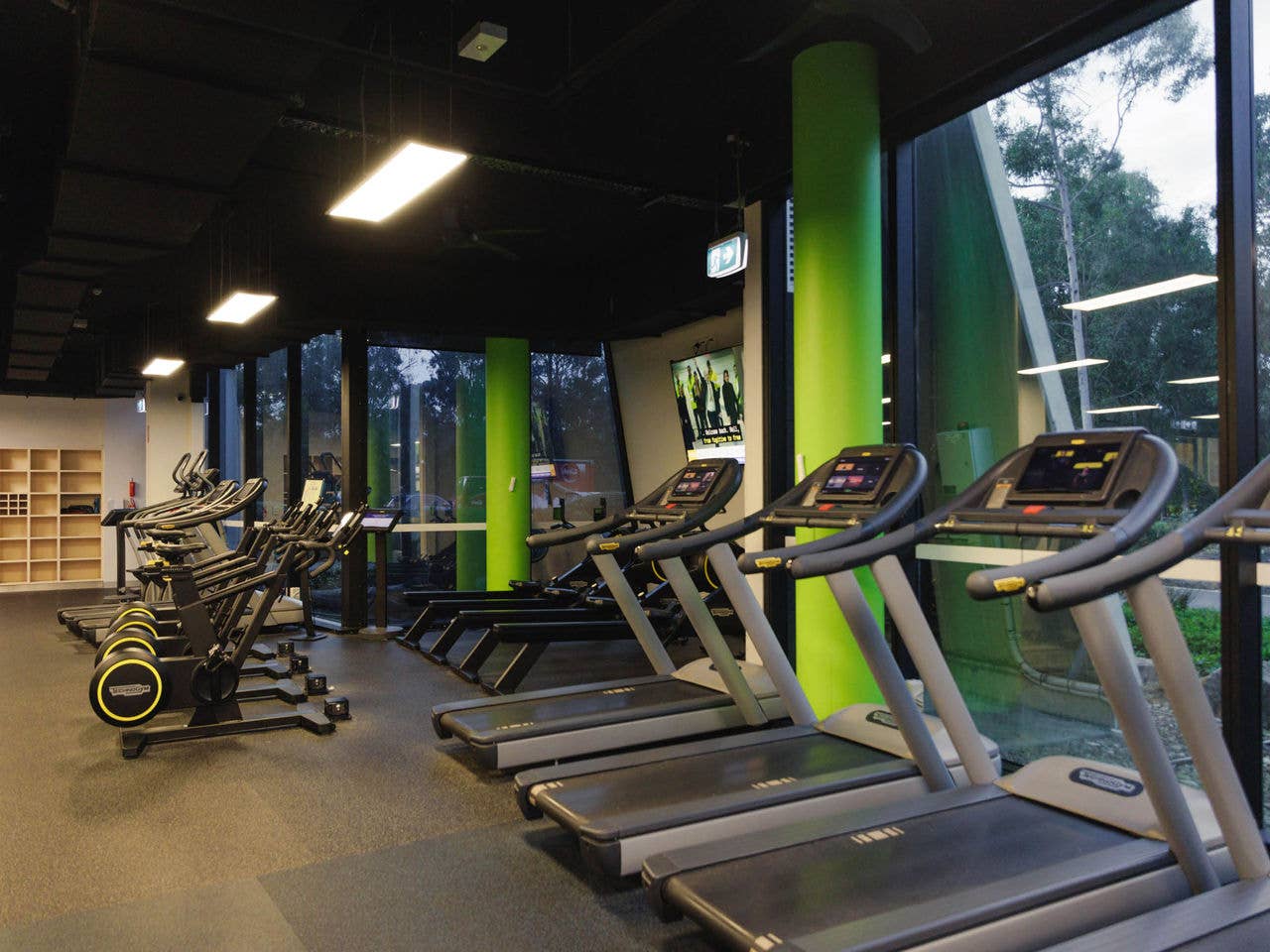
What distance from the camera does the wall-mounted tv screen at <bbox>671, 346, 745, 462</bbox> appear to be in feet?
27.0

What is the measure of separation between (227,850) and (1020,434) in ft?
12.4

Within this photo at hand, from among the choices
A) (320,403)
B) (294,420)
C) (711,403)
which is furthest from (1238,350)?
(320,403)

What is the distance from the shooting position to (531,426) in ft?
33.1

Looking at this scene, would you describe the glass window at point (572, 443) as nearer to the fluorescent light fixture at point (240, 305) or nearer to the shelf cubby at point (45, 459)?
the fluorescent light fixture at point (240, 305)

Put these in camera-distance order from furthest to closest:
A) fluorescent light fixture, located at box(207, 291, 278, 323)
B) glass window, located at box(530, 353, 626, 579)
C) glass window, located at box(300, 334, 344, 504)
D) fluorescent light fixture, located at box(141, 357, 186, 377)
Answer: glass window, located at box(530, 353, 626, 579)
glass window, located at box(300, 334, 344, 504)
fluorescent light fixture, located at box(141, 357, 186, 377)
fluorescent light fixture, located at box(207, 291, 278, 323)

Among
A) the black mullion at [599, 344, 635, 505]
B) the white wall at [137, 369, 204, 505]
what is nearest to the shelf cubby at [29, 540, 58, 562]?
the white wall at [137, 369, 204, 505]

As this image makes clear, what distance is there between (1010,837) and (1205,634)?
1.25 meters

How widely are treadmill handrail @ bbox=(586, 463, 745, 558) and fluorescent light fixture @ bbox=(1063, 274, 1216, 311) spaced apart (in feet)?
5.51

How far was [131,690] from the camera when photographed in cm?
450

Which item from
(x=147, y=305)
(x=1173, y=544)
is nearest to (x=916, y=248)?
(x=1173, y=544)

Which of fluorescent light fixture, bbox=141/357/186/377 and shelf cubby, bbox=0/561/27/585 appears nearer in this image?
fluorescent light fixture, bbox=141/357/186/377

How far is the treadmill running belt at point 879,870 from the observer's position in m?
2.25

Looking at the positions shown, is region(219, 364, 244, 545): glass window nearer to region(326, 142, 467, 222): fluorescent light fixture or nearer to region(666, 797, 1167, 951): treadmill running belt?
region(326, 142, 467, 222): fluorescent light fixture

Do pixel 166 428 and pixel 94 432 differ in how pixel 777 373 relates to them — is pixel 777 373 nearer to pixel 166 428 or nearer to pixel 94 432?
pixel 166 428
